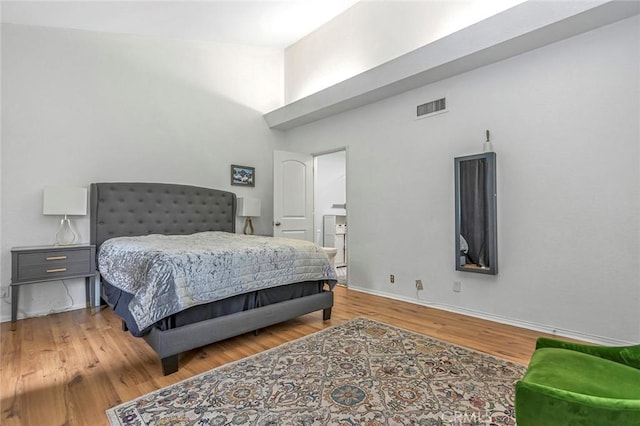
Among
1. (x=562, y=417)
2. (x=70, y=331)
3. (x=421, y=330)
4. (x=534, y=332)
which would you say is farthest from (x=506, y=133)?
(x=70, y=331)

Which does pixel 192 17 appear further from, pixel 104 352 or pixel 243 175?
pixel 104 352

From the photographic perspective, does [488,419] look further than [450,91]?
No

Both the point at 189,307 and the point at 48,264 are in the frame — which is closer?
the point at 189,307

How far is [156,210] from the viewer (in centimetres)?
441

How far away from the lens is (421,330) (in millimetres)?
3082

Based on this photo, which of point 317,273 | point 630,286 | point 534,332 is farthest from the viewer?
point 317,273

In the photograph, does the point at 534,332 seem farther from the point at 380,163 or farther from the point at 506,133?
the point at 380,163

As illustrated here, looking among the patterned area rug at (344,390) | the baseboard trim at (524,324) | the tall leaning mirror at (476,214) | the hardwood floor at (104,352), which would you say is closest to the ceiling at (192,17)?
the tall leaning mirror at (476,214)

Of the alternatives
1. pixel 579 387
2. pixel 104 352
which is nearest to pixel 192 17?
pixel 104 352

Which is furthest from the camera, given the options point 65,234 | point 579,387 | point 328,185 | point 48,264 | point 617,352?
point 328,185

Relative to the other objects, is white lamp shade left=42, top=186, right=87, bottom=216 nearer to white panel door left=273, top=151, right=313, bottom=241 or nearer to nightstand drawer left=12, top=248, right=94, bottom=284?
nightstand drawer left=12, top=248, right=94, bottom=284

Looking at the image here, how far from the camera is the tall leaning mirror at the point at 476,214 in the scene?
3330 millimetres

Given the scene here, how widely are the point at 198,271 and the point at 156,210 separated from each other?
2.44 m

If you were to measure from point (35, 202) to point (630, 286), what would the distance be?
586 centimetres
